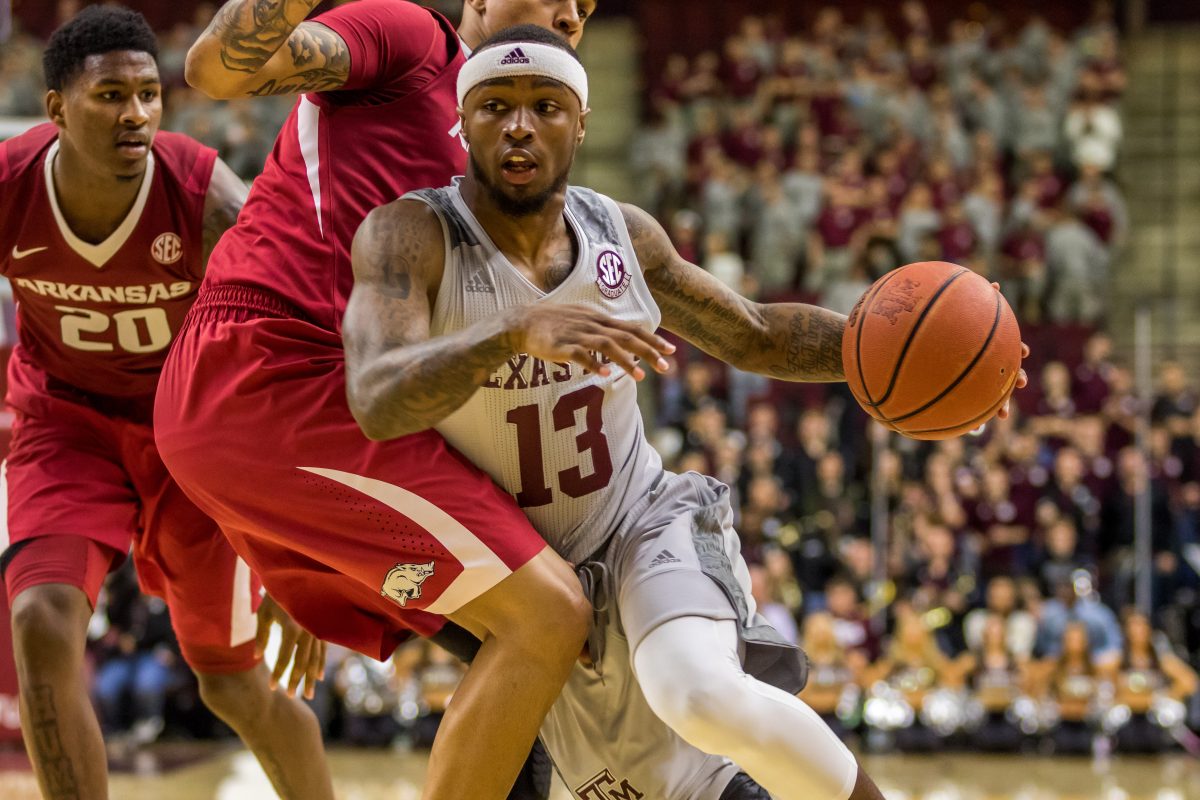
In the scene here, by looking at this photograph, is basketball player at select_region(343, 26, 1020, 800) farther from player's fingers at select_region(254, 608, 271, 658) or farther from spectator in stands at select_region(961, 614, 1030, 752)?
spectator in stands at select_region(961, 614, 1030, 752)

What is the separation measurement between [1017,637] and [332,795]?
6649 millimetres

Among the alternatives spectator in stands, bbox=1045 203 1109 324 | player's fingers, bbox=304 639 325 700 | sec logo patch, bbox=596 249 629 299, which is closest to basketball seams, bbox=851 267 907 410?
sec logo patch, bbox=596 249 629 299

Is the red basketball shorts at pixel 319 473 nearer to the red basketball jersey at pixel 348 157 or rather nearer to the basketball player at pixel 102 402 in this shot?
the red basketball jersey at pixel 348 157

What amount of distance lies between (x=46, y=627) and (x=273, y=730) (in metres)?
0.90

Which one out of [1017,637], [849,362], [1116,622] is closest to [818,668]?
Result: [1017,637]

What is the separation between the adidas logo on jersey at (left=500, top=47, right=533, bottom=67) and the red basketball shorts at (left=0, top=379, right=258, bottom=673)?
70.1 inches

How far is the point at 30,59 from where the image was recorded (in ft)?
50.6

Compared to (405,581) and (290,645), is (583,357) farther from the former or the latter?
(290,645)

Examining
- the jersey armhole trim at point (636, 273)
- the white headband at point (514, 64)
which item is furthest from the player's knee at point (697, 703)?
the white headband at point (514, 64)

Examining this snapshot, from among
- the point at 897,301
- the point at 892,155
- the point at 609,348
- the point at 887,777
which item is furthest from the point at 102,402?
the point at 892,155

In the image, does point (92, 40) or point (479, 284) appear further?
point (92, 40)

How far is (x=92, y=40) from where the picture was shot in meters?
4.39

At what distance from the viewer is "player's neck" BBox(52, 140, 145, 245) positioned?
452cm

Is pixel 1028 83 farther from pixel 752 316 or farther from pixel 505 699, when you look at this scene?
pixel 505 699
